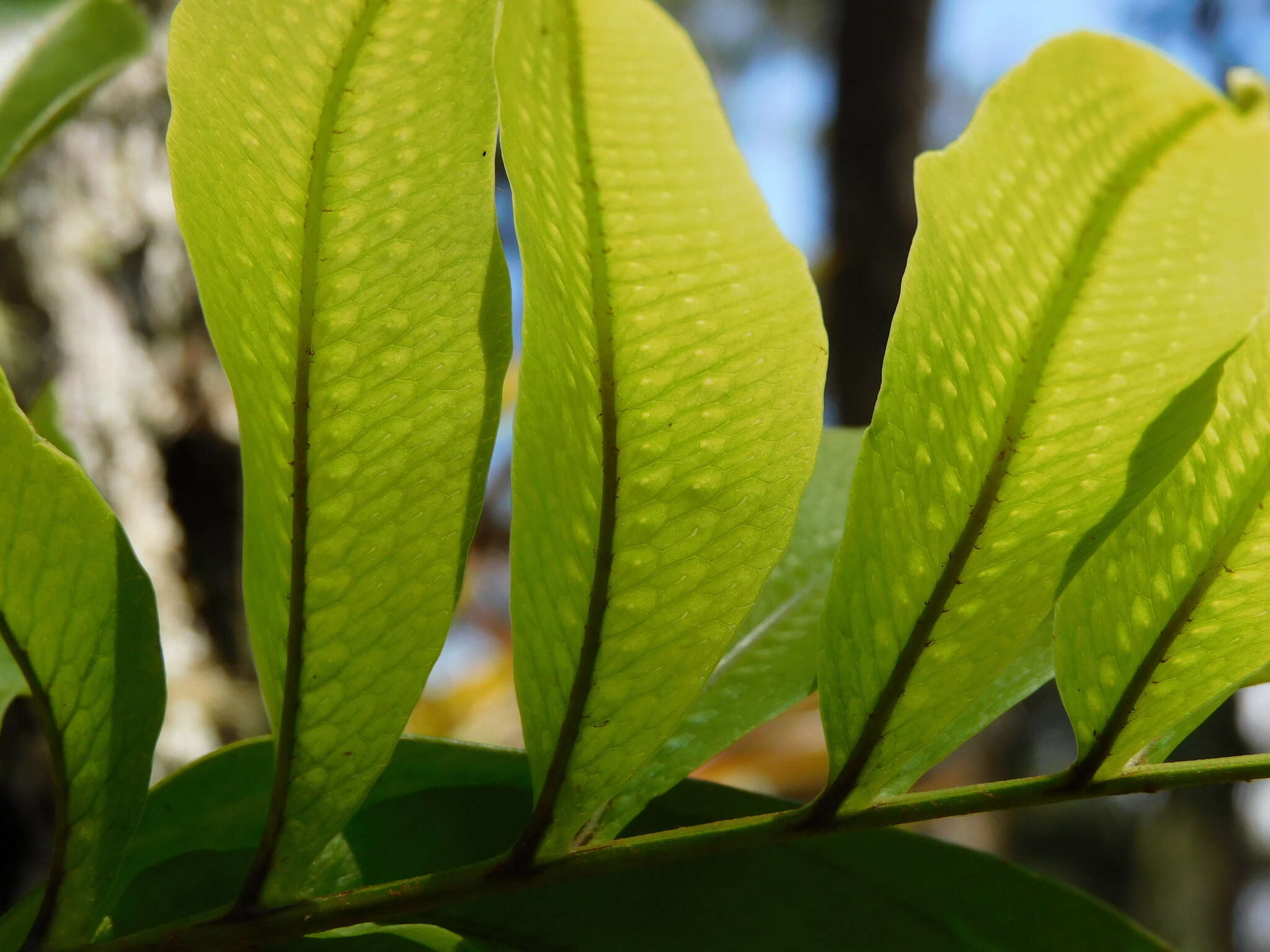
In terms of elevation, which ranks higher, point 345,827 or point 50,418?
point 50,418

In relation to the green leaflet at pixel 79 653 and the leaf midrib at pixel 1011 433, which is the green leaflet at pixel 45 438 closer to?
the green leaflet at pixel 79 653

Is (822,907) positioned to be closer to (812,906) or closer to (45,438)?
(812,906)

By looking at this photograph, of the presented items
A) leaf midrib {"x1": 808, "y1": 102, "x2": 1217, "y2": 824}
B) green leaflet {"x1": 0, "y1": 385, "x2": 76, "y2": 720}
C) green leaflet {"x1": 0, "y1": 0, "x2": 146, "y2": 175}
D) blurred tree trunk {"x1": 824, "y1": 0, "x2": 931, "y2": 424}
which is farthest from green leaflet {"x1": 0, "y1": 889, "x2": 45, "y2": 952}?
blurred tree trunk {"x1": 824, "y1": 0, "x2": 931, "y2": 424}

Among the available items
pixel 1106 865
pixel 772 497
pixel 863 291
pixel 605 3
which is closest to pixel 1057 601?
pixel 772 497

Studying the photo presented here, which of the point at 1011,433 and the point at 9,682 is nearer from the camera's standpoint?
the point at 1011,433

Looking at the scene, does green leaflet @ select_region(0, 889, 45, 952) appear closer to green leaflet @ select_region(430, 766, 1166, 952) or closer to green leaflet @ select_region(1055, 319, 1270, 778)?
green leaflet @ select_region(430, 766, 1166, 952)

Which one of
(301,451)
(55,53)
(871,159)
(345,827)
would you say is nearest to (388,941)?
(345,827)

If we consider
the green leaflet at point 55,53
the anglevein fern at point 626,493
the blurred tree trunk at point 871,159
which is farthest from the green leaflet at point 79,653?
the blurred tree trunk at point 871,159
